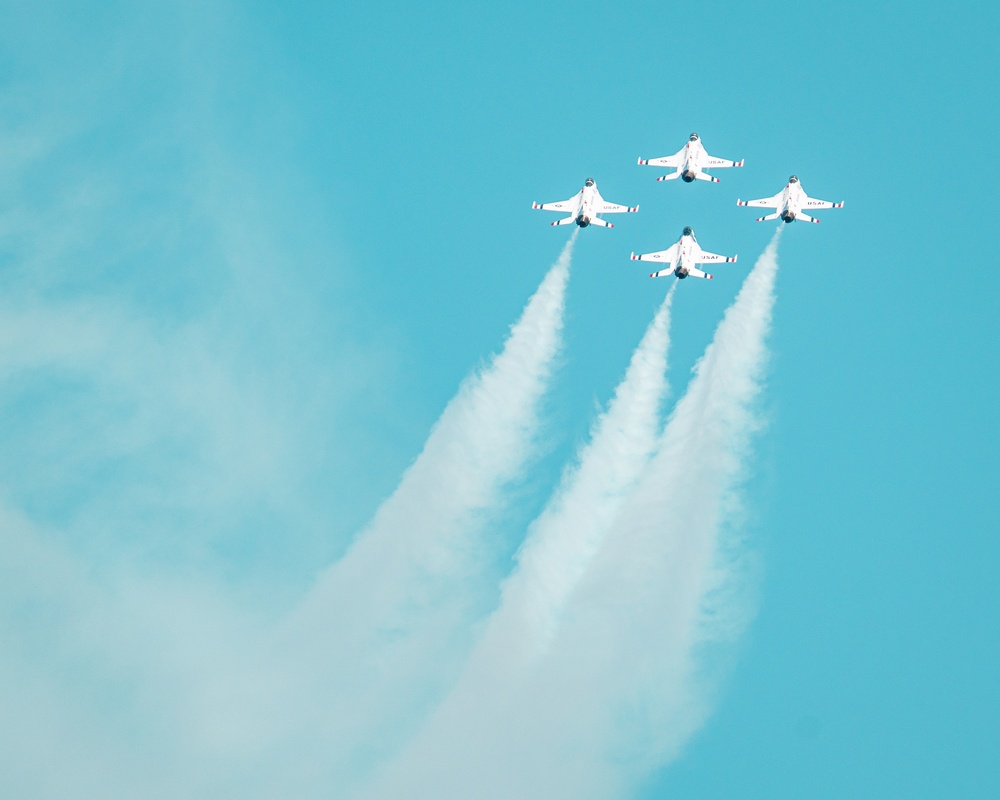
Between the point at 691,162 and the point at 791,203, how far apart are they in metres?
8.75

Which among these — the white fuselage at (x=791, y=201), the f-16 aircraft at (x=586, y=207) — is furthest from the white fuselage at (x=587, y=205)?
the white fuselage at (x=791, y=201)

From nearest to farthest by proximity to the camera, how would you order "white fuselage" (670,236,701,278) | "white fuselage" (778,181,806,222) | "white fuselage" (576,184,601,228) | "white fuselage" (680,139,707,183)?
"white fuselage" (670,236,701,278), "white fuselage" (576,184,601,228), "white fuselage" (778,181,806,222), "white fuselage" (680,139,707,183)

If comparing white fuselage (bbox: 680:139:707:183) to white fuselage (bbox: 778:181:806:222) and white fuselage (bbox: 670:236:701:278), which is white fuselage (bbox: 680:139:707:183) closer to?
white fuselage (bbox: 670:236:701:278)

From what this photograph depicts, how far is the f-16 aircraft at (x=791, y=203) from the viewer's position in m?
125

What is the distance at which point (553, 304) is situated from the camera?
122m

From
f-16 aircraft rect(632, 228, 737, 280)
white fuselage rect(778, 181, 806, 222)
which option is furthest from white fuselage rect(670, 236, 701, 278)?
white fuselage rect(778, 181, 806, 222)

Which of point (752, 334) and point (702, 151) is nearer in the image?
point (752, 334)

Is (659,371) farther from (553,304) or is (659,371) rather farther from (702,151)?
(702,151)

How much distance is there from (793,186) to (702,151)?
26.8 ft

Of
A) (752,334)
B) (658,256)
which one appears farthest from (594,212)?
(752,334)

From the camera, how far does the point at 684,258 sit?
401 ft

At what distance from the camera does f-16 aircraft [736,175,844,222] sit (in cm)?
12500

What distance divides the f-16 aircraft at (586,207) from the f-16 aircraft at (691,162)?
4726 millimetres

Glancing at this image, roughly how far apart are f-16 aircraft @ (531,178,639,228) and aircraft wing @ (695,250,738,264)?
24.6 ft
